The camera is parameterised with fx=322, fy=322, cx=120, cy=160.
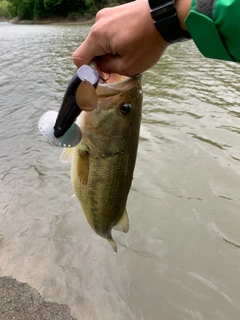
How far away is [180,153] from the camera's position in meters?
6.73

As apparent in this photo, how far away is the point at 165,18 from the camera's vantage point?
1515 mm

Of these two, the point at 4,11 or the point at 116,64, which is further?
the point at 4,11

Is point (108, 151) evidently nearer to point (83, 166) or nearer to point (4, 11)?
point (83, 166)

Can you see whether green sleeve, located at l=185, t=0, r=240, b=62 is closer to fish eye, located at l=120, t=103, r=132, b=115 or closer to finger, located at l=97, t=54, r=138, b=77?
finger, located at l=97, t=54, r=138, b=77

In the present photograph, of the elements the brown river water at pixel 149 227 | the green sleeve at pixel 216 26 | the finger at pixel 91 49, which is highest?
the green sleeve at pixel 216 26

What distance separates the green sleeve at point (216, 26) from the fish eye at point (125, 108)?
62 cm

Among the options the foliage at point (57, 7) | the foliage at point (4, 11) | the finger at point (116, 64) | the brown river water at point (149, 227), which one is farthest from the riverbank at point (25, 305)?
the foliage at point (4, 11)

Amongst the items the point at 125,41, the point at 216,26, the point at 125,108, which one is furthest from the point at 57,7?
the point at 216,26

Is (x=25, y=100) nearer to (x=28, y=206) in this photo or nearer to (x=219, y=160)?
(x=28, y=206)

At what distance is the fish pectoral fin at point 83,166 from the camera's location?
7.39 ft

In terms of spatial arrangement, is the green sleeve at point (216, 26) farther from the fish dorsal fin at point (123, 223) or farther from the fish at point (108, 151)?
the fish dorsal fin at point (123, 223)

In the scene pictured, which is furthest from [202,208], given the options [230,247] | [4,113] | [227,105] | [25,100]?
[25,100]

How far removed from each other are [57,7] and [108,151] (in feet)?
275

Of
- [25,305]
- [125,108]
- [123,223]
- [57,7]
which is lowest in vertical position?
[57,7]
